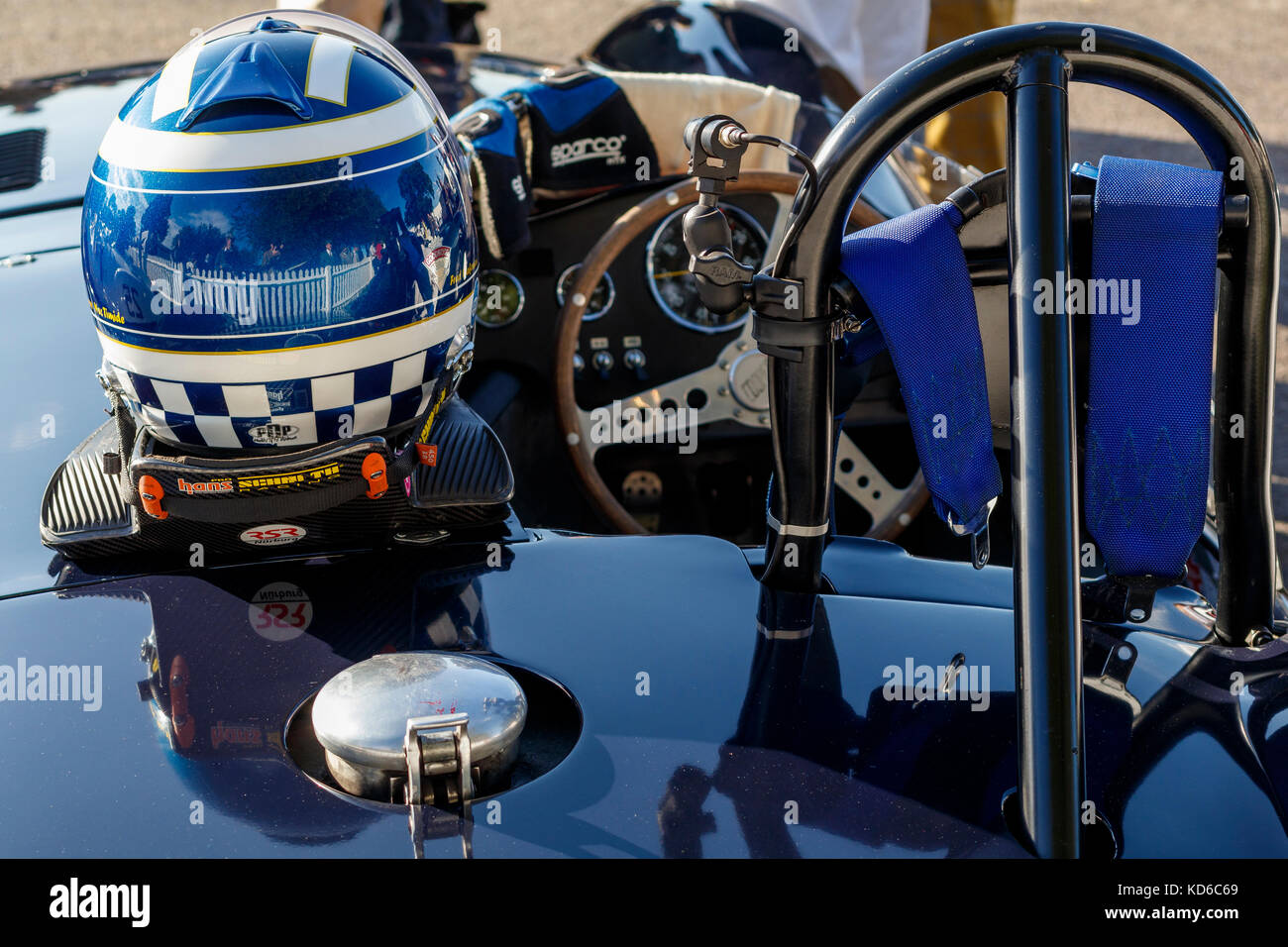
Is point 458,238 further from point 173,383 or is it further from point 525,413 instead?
point 525,413

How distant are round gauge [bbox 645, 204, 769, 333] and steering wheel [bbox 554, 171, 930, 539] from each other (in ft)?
0.15

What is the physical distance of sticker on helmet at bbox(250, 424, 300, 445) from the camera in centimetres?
158

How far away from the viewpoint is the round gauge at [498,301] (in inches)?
98.7

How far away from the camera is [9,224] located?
2520 mm

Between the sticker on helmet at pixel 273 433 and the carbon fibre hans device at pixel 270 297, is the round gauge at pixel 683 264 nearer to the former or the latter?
the carbon fibre hans device at pixel 270 297

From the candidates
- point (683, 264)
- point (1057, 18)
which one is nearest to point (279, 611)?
point (683, 264)

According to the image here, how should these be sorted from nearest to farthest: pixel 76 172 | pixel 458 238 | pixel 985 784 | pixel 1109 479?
1. pixel 985 784
2. pixel 1109 479
3. pixel 458 238
4. pixel 76 172

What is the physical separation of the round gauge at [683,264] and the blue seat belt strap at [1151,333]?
3.71 feet

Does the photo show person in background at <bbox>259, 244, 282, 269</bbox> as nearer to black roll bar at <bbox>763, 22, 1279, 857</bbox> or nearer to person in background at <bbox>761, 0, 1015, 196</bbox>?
black roll bar at <bbox>763, 22, 1279, 857</bbox>

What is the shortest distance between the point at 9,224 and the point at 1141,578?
2133mm

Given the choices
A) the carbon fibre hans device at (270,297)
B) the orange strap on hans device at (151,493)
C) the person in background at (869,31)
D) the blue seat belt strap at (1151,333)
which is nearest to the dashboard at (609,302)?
the carbon fibre hans device at (270,297)

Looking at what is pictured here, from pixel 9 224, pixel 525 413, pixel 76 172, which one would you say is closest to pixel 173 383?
pixel 525 413
